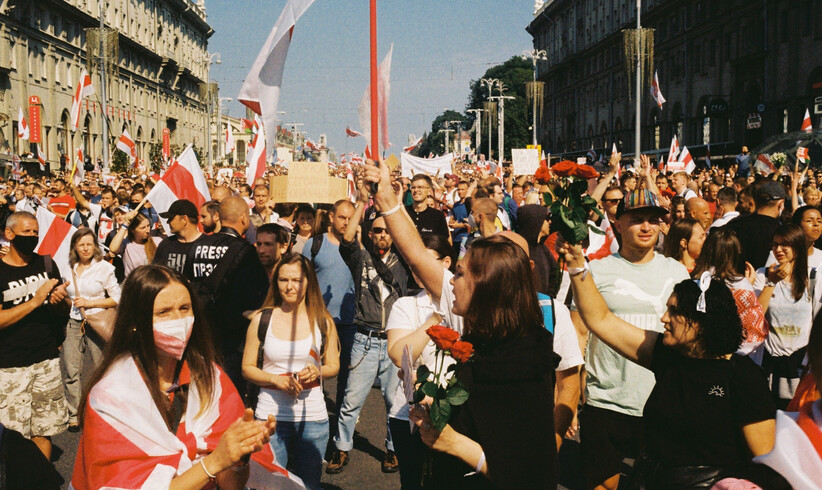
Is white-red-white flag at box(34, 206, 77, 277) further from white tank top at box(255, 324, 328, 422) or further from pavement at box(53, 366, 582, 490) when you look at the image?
white tank top at box(255, 324, 328, 422)

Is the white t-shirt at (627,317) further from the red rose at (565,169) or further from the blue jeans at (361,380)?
the blue jeans at (361,380)

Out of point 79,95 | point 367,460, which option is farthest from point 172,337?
point 79,95

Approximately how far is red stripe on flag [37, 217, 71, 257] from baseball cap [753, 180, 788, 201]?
6.93 meters

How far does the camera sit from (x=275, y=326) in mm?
5145

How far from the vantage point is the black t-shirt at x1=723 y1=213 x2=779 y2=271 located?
7.78 m

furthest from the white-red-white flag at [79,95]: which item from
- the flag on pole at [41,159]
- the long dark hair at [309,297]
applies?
the long dark hair at [309,297]

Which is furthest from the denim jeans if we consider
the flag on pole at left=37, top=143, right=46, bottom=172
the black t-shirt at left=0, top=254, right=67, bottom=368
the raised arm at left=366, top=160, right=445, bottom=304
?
the flag on pole at left=37, top=143, right=46, bottom=172

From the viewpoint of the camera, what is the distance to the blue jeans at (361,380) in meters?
6.51

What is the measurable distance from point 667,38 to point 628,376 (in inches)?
2187

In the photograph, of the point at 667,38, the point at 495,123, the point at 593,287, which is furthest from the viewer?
the point at 495,123

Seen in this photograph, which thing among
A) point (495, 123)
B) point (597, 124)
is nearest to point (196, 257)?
point (597, 124)

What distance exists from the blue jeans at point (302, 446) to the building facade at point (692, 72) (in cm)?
3433

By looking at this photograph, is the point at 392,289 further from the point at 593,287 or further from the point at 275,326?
the point at 593,287

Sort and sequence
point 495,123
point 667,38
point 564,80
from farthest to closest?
1. point 495,123
2. point 564,80
3. point 667,38
